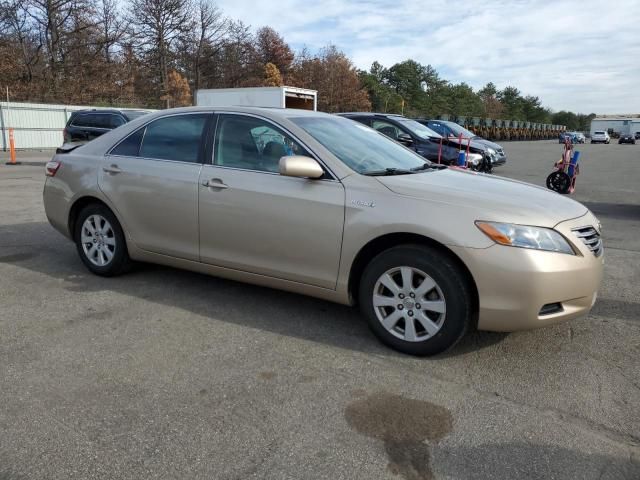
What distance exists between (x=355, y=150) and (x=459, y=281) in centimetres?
141

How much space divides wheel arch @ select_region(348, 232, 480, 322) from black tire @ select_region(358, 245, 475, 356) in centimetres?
3

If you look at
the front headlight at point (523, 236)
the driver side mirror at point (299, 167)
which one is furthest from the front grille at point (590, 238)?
the driver side mirror at point (299, 167)

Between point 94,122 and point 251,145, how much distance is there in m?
12.8

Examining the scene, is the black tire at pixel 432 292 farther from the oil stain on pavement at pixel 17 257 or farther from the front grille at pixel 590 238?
the oil stain on pavement at pixel 17 257

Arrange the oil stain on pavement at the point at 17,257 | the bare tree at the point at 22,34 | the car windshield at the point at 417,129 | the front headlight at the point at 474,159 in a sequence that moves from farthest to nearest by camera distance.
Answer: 1. the bare tree at the point at 22,34
2. the front headlight at the point at 474,159
3. the car windshield at the point at 417,129
4. the oil stain on pavement at the point at 17,257

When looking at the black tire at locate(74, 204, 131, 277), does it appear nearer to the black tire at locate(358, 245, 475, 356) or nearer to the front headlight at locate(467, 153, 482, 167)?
the black tire at locate(358, 245, 475, 356)

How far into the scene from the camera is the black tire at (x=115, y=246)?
492 cm

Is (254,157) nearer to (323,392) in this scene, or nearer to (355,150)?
(355,150)

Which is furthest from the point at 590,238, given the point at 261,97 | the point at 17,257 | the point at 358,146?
the point at 261,97

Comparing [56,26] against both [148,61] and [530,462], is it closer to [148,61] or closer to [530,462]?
[148,61]

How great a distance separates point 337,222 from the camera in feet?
12.2

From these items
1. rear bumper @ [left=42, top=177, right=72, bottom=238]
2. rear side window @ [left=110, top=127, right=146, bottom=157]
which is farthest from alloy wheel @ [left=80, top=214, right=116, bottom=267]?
rear side window @ [left=110, top=127, right=146, bottom=157]

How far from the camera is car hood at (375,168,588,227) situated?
11.0 feet

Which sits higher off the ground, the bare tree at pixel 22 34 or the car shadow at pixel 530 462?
the bare tree at pixel 22 34
